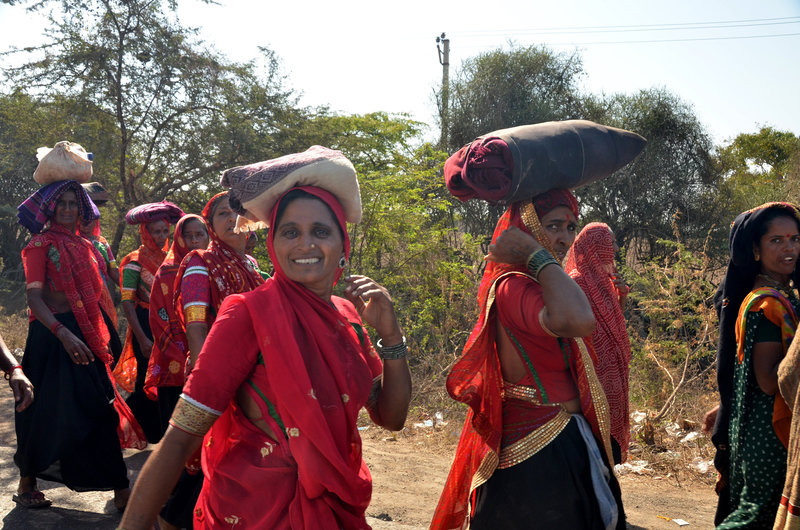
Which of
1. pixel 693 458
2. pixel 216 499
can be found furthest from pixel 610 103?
pixel 216 499

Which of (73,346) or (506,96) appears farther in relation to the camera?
(506,96)

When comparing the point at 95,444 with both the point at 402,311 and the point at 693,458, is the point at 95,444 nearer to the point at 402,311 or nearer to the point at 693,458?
the point at 693,458

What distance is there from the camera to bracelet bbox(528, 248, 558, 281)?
2.73 m

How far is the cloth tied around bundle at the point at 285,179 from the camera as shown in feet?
7.35

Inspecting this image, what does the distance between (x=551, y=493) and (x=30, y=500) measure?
150 inches

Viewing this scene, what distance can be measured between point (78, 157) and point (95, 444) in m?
2.30

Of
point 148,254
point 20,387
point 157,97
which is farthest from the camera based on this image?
point 157,97

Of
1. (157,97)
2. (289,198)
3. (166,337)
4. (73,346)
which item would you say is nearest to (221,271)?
(166,337)

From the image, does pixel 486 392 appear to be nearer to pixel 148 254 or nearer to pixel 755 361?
pixel 755 361

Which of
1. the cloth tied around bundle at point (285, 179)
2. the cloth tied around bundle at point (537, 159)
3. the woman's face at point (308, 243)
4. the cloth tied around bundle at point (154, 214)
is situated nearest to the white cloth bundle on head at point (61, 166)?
the cloth tied around bundle at point (154, 214)

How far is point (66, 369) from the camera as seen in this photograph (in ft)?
15.9

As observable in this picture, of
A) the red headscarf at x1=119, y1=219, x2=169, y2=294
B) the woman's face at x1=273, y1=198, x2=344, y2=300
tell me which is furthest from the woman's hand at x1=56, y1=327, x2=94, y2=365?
the woman's face at x1=273, y1=198, x2=344, y2=300

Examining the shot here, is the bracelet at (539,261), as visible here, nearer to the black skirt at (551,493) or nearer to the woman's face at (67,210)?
the black skirt at (551,493)

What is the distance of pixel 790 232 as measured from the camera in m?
3.43
